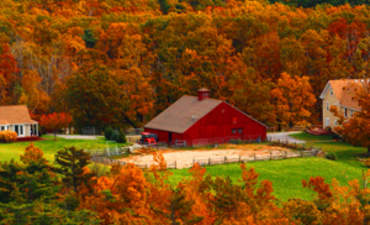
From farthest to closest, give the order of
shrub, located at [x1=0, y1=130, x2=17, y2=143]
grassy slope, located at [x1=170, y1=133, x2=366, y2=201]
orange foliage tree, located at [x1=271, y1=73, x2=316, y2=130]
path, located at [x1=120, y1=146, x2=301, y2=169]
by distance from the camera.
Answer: orange foliage tree, located at [x1=271, y1=73, x2=316, y2=130], shrub, located at [x1=0, y1=130, x2=17, y2=143], path, located at [x1=120, y1=146, x2=301, y2=169], grassy slope, located at [x1=170, y1=133, x2=366, y2=201]

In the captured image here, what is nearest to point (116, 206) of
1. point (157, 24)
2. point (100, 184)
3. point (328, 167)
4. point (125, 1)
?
point (100, 184)

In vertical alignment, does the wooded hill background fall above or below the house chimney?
above

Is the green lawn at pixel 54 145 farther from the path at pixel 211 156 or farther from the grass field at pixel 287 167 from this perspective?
the path at pixel 211 156

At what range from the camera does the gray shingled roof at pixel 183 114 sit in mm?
68312

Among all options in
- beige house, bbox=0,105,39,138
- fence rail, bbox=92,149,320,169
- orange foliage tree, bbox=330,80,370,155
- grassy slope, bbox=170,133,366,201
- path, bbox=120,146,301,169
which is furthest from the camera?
beige house, bbox=0,105,39,138

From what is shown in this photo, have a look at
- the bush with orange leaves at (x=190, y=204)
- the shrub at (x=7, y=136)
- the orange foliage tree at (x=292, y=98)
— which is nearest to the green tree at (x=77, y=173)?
the bush with orange leaves at (x=190, y=204)

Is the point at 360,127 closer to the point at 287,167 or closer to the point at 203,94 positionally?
the point at 287,167

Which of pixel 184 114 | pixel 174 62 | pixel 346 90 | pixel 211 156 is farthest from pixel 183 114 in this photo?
pixel 174 62

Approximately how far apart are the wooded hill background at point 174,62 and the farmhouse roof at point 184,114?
8.07 metres

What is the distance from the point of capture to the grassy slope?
49031 mm

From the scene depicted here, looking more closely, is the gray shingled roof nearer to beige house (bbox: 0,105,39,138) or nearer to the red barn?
the red barn

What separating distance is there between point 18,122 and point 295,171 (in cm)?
2721

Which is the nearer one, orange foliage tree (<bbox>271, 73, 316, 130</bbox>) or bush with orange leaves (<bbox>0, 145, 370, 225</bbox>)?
bush with orange leaves (<bbox>0, 145, 370, 225</bbox>)

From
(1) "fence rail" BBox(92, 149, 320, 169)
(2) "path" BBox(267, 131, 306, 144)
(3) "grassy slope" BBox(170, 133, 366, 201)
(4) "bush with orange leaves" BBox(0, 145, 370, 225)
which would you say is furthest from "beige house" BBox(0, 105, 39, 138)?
(4) "bush with orange leaves" BBox(0, 145, 370, 225)
